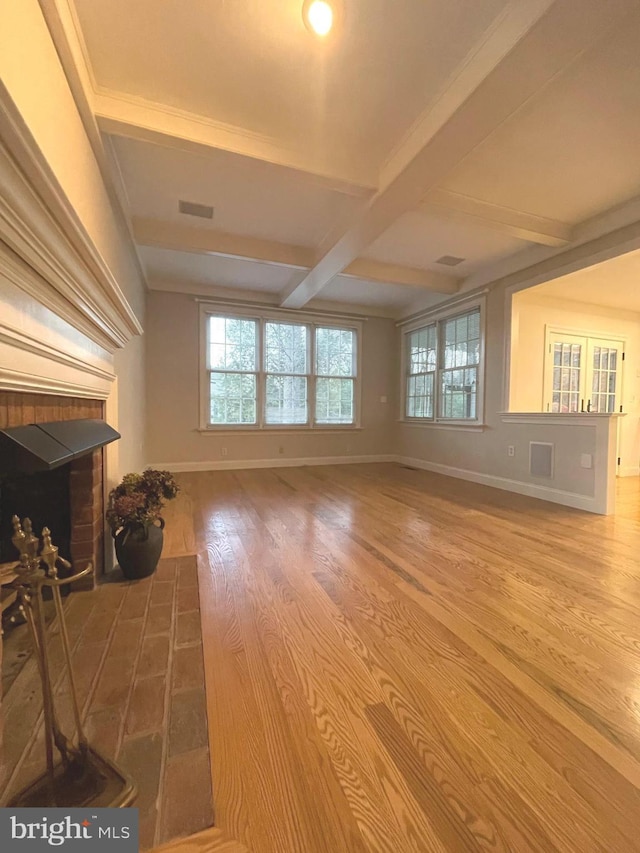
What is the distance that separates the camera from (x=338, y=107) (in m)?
2.06

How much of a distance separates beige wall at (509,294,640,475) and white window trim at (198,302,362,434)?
2.64 metres

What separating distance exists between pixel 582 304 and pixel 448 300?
1.79 meters

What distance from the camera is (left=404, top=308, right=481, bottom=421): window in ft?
16.6

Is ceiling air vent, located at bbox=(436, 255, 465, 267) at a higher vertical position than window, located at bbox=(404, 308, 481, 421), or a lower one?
higher

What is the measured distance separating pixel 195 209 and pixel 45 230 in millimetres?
2607

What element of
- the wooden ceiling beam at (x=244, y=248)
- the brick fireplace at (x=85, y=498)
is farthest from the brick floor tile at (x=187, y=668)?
the wooden ceiling beam at (x=244, y=248)

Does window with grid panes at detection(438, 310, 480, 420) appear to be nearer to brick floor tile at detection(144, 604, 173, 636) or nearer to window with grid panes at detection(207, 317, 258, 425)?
window with grid panes at detection(207, 317, 258, 425)

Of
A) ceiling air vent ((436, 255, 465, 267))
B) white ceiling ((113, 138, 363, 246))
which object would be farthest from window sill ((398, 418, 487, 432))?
white ceiling ((113, 138, 363, 246))

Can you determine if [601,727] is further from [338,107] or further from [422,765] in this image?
[338,107]

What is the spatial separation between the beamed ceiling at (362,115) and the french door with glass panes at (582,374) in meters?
1.71

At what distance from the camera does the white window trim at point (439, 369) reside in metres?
4.82

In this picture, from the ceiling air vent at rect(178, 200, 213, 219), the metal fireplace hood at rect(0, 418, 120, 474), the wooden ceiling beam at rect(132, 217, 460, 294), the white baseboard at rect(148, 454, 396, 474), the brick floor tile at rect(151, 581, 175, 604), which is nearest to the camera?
the metal fireplace hood at rect(0, 418, 120, 474)

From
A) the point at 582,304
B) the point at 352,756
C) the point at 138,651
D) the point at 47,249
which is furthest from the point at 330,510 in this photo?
the point at 582,304

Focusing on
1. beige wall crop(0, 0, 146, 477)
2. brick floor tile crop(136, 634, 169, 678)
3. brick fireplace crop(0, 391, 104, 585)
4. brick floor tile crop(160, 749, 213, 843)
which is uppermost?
beige wall crop(0, 0, 146, 477)
